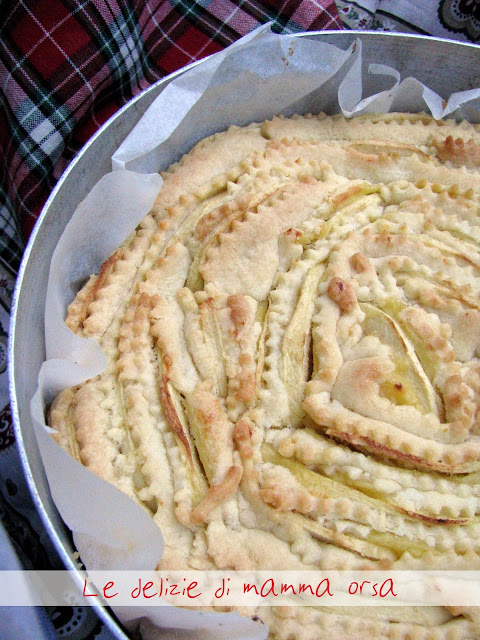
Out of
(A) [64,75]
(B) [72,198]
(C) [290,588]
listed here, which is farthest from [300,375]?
(A) [64,75]

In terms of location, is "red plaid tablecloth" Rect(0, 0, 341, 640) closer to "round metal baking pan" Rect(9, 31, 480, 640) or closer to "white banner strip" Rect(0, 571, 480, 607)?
"round metal baking pan" Rect(9, 31, 480, 640)

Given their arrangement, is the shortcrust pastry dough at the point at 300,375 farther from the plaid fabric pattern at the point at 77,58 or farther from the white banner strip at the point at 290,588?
the plaid fabric pattern at the point at 77,58

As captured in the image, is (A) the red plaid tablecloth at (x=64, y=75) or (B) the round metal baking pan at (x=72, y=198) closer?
(B) the round metal baking pan at (x=72, y=198)

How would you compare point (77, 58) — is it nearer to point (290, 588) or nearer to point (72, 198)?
point (72, 198)

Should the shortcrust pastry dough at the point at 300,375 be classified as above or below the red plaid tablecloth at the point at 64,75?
below

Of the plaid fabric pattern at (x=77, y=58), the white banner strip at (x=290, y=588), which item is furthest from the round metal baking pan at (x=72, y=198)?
the plaid fabric pattern at (x=77, y=58)

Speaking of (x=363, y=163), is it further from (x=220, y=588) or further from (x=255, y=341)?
(x=220, y=588)
